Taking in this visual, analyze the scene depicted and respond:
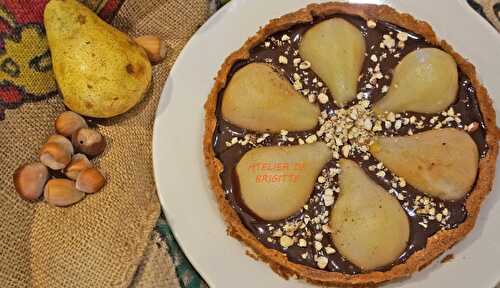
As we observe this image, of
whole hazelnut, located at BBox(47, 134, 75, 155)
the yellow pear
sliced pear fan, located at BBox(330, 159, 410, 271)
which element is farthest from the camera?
whole hazelnut, located at BBox(47, 134, 75, 155)

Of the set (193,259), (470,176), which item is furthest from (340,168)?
(193,259)

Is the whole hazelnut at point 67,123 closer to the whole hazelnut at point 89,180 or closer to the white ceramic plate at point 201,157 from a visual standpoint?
the whole hazelnut at point 89,180

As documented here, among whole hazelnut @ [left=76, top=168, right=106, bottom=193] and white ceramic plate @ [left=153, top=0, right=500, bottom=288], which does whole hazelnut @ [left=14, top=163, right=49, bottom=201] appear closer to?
whole hazelnut @ [left=76, top=168, right=106, bottom=193]

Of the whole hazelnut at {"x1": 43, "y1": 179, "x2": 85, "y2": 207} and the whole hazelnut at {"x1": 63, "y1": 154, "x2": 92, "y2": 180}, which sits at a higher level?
the whole hazelnut at {"x1": 63, "y1": 154, "x2": 92, "y2": 180}

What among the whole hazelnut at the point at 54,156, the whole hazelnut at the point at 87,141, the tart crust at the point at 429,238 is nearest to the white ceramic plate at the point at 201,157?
the tart crust at the point at 429,238

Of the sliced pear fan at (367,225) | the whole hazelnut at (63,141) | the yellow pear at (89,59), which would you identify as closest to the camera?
the sliced pear fan at (367,225)

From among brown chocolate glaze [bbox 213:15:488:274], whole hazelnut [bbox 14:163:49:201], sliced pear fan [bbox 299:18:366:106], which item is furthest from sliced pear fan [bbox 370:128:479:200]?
whole hazelnut [bbox 14:163:49:201]
